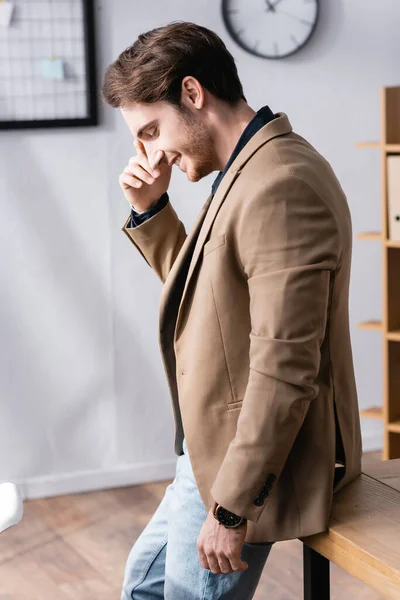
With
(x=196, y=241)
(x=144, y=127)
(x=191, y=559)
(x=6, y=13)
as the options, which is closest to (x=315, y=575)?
(x=191, y=559)

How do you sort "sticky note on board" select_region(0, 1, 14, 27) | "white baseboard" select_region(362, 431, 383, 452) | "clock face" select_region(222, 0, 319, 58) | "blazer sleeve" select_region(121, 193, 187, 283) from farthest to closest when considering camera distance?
1. "white baseboard" select_region(362, 431, 383, 452)
2. "clock face" select_region(222, 0, 319, 58)
3. "sticky note on board" select_region(0, 1, 14, 27)
4. "blazer sleeve" select_region(121, 193, 187, 283)

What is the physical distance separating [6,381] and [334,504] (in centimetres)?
217

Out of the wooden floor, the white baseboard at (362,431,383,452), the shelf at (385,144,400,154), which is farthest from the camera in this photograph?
the white baseboard at (362,431,383,452)

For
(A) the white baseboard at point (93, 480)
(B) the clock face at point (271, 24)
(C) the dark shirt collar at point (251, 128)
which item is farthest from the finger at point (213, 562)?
(B) the clock face at point (271, 24)

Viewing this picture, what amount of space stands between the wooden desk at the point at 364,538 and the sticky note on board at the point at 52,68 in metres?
2.18

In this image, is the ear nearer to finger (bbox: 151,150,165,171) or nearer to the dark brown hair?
the dark brown hair

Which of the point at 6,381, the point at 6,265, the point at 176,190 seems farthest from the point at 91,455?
the point at 176,190

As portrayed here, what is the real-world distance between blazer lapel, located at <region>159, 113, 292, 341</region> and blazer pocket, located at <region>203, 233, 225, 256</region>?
0.02 meters

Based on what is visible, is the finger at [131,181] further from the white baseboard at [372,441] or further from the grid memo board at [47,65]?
the white baseboard at [372,441]

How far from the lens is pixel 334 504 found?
5.02 feet

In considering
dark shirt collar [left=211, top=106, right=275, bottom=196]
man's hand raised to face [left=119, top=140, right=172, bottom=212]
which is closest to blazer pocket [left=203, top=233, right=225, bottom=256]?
dark shirt collar [left=211, top=106, right=275, bottom=196]

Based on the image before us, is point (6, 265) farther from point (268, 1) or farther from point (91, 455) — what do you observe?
point (268, 1)

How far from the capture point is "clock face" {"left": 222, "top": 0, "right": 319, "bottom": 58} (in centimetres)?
351

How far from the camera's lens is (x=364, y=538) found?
140cm
